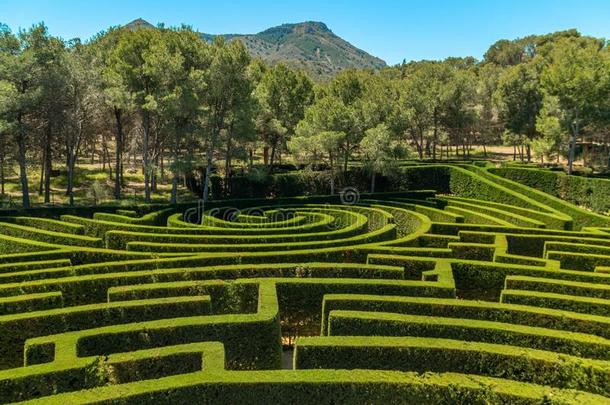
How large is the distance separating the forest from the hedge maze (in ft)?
52.4

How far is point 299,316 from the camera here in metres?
15.1

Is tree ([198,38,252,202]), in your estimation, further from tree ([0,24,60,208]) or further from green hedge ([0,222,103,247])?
green hedge ([0,222,103,247])

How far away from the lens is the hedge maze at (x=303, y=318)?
948cm

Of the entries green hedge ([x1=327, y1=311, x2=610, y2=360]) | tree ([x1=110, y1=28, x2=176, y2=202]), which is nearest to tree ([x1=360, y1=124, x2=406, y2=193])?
tree ([x1=110, y1=28, x2=176, y2=202])

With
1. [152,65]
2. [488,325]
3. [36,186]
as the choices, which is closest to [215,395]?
[488,325]

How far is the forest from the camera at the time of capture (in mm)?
33719

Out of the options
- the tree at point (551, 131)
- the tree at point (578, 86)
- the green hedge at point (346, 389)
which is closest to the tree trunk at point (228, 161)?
the green hedge at point (346, 389)

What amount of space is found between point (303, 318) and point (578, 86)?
135 feet

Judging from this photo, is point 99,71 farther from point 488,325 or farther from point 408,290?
point 488,325

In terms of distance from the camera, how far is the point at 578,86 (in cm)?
4166

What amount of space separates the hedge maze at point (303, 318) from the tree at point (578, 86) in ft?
85.1

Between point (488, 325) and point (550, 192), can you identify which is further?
point (550, 192)

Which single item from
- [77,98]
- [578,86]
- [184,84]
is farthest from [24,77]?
[578,86]

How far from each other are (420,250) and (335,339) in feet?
29.0
